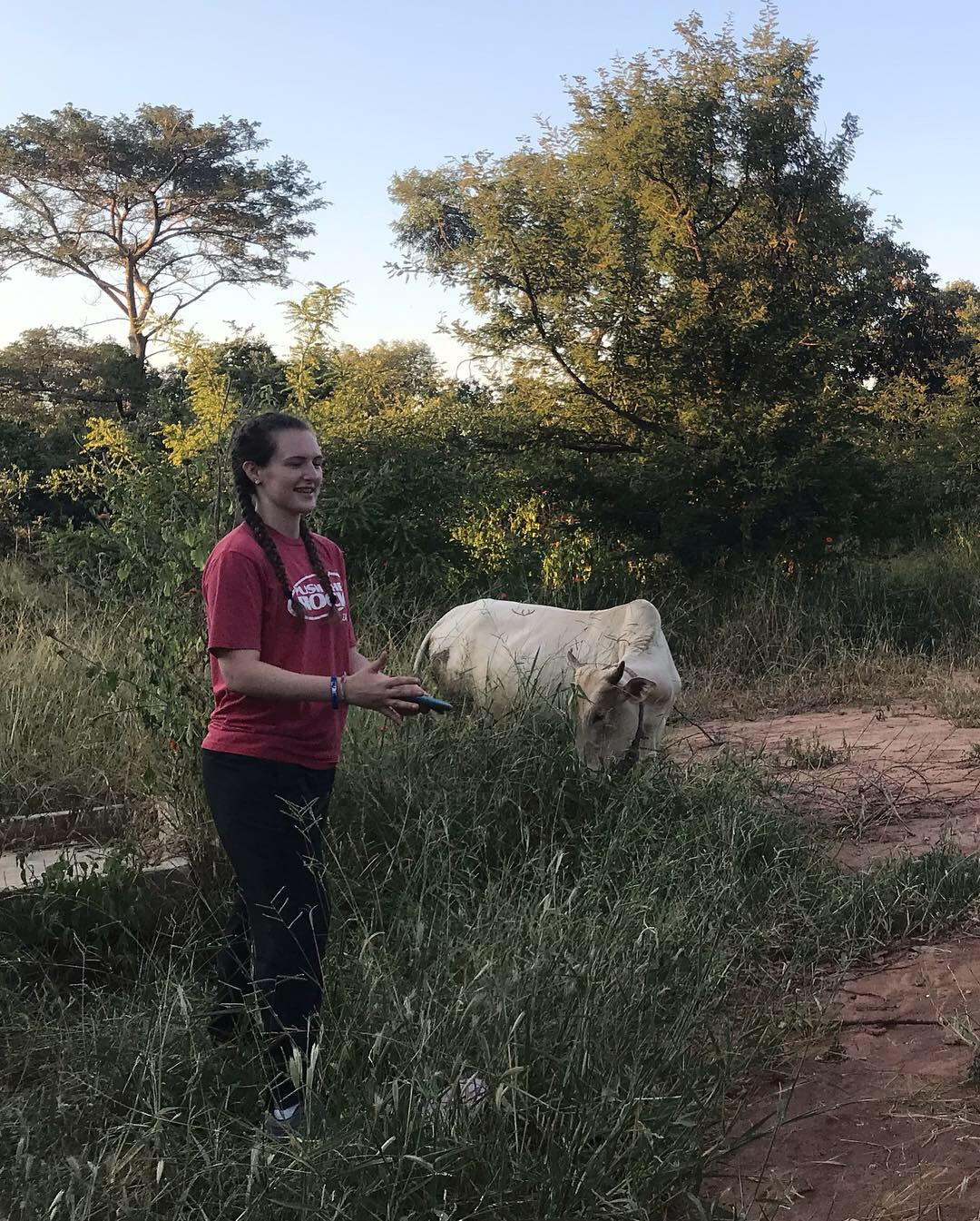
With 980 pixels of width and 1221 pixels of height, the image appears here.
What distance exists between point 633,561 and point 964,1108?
23.7 ft

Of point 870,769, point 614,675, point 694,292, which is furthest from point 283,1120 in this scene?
point 694,292

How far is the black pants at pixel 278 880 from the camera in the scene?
8.91ft

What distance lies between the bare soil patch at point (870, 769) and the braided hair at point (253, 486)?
249 centimetres

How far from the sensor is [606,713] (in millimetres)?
4727

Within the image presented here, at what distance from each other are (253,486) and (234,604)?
387mm

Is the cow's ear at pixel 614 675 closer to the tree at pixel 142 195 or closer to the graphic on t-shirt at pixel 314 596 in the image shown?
the graphic on t-shirt at pixel 314 596

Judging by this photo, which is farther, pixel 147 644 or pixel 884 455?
pixel 884 455

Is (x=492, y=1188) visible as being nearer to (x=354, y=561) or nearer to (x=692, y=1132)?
(x=692, y=1132)

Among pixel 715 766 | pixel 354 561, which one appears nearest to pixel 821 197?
pixel 354 561

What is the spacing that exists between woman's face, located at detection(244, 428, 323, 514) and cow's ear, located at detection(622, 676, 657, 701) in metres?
2.07

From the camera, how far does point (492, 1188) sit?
230 cm

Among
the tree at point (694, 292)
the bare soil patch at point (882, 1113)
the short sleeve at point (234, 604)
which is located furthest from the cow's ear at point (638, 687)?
the tree at point (694, 292)

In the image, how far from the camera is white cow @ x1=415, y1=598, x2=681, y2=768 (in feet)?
15.5

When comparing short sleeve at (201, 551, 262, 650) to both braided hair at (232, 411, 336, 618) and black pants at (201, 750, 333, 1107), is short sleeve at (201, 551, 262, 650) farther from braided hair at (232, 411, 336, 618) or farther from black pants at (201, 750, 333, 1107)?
black pants at (201, 750, 333, 1107)
